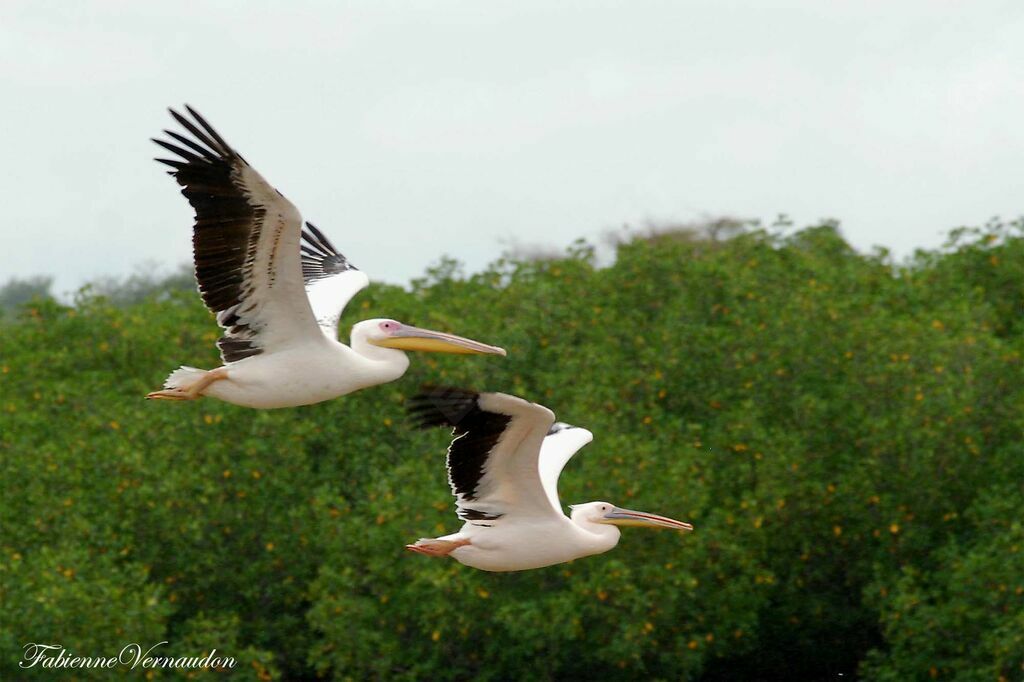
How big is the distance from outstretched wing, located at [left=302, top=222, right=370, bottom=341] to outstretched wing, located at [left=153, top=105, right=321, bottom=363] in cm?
97

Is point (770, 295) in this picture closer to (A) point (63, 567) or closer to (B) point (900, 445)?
(B) point (900, 445)

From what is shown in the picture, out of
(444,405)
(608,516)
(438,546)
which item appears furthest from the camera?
(608,516)

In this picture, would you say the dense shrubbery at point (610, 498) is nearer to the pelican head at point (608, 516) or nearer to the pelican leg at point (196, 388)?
the pelican head at point (608, 516)

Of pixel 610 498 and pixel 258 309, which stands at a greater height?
pixel 258 309

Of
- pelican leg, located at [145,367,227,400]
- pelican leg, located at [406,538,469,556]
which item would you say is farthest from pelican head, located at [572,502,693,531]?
pelican leg, located at [145,367,227,400]

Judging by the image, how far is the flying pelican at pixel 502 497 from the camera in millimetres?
9297

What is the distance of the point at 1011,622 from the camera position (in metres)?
15.6

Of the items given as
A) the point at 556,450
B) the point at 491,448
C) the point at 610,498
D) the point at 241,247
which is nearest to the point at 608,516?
the point at 556,450

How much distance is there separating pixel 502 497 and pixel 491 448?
46 centimetres

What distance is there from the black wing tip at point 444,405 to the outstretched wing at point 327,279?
1602 mm

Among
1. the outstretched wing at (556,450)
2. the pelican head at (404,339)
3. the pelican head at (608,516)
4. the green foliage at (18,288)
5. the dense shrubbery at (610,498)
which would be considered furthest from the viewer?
the green foliage at (18,288)

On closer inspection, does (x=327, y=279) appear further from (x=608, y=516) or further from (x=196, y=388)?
(x=608, y=516)

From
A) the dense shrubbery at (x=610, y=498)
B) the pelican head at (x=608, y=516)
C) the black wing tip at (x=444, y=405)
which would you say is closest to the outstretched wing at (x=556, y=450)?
the pelican head at (x=608, y=516)

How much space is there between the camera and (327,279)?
11.7 metres
